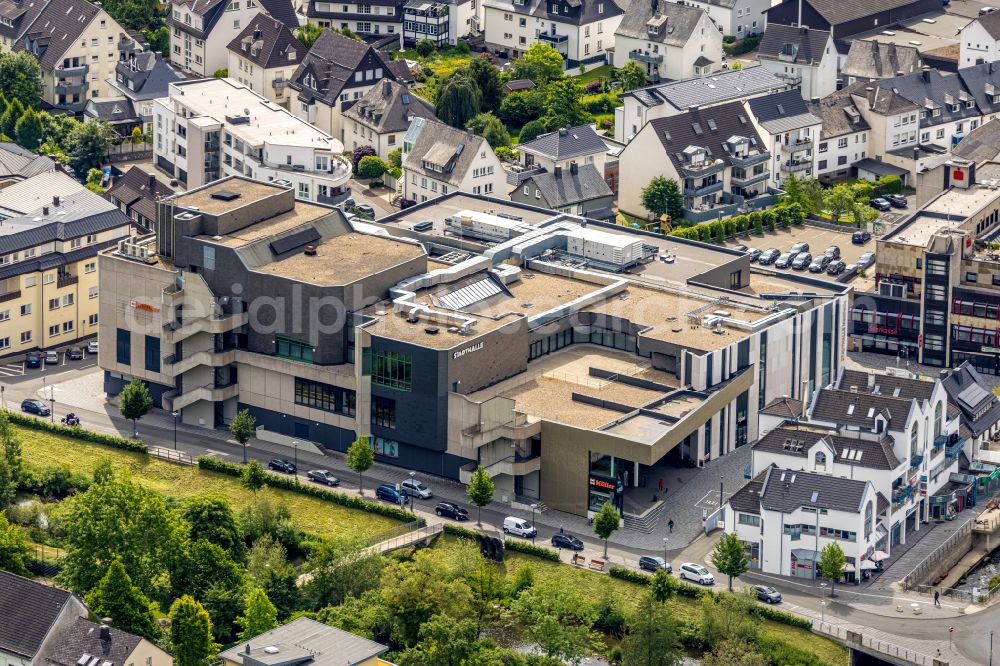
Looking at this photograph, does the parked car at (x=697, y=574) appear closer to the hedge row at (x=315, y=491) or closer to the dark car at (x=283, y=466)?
the hedge row at (x=315, y=491)

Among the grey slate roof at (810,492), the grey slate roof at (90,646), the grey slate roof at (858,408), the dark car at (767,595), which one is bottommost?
the dark car at (767,595)

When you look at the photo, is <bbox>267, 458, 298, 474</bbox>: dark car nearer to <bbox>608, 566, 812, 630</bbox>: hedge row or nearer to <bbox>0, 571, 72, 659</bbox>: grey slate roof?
<bbox>608, 566, 812, 630</bbox>: hedge row

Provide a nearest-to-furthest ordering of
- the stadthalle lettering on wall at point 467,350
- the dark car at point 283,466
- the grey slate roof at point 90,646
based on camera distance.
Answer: the grey slate roof at point 90,646 < the stadthalle lettering on wall at point 467,350 < the dark car at point 283,466

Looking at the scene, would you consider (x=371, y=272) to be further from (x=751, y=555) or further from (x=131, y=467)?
(x=751, y=555)

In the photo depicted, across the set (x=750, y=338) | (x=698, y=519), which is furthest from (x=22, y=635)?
(x=750, y=338)

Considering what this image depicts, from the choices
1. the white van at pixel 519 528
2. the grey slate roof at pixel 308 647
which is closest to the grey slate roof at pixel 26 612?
the grey slate roof at pixel 308 647
